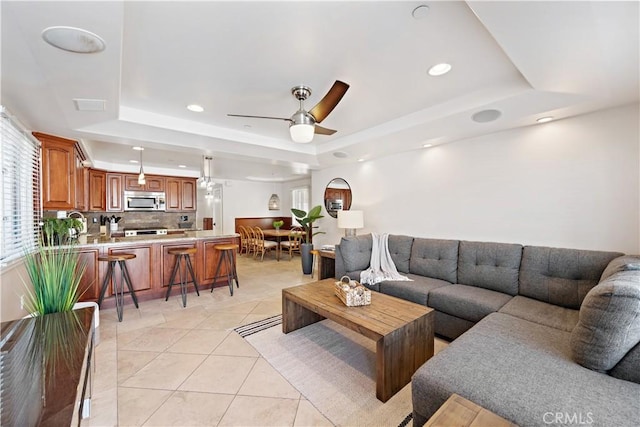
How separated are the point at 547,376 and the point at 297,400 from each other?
144 cm

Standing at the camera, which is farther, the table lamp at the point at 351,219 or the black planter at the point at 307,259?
the black planter at the point at 307,259

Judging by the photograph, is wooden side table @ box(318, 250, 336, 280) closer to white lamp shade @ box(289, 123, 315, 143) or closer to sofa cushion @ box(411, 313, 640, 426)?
white lamp shade @ box(289, 123, 315, 143)

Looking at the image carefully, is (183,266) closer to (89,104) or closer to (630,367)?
(89,104)

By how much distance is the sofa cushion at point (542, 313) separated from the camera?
1.95 metres

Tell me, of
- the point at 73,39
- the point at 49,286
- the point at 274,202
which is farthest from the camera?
the point at 274,202

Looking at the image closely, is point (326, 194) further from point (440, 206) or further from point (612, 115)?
point (612, 115)

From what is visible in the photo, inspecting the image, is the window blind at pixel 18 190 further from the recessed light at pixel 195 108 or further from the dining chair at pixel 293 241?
the dining chair at pixel 293 241

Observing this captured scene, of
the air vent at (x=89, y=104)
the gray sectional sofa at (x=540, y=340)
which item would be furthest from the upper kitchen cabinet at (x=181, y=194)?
the gray sectional sofa at (x=540, y=340)

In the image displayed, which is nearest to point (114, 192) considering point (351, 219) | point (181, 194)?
point (181, 194)

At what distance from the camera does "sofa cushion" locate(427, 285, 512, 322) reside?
2.34 metres

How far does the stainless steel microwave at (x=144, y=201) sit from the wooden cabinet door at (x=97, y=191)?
1.25 feet

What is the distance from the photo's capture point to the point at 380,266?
3596mm

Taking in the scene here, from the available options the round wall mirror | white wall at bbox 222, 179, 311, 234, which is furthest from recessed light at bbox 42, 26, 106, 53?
white wall at bbox 222, 179, 311, 234

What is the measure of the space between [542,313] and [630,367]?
3.18 ft
